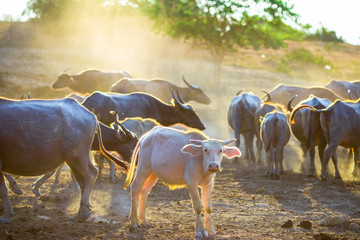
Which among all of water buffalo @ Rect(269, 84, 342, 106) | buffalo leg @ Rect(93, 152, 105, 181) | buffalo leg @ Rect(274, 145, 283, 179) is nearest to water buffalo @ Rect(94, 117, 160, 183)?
buffalo leg @ Rect(93, 152, 105, 181)

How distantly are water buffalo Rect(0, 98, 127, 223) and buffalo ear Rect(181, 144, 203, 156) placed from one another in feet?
5.56

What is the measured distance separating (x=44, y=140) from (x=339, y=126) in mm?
7287

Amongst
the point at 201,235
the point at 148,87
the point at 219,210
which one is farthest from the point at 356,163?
the point at 201,235

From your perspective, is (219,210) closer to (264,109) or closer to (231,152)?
(231,152)

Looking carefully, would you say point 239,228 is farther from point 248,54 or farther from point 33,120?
point 248,54

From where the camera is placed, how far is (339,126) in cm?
1211

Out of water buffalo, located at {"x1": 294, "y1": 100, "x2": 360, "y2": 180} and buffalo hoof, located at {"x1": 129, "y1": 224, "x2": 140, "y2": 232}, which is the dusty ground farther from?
water buffalo, located at {"x1": 294, "y1": 100, "x2": 360, "y2": 180}

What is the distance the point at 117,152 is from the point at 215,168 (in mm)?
4034

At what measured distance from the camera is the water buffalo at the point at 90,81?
71.5ft

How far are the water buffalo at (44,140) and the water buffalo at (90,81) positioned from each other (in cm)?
1390

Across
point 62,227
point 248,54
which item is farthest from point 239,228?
point 248,54

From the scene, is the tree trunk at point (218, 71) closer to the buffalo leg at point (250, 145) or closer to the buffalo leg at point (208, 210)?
the buffalo leg at point (250, 145)

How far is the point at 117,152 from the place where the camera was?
1023cm

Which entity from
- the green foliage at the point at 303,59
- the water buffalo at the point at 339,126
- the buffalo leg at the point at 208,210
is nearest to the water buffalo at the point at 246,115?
the water buffalo at the point at 339,126
